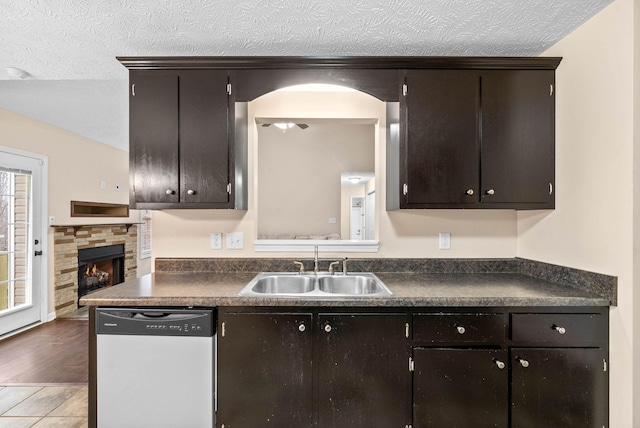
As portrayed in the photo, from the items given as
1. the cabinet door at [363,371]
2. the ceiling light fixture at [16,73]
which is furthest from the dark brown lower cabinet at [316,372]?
the ceiling light fixture at [16,73]

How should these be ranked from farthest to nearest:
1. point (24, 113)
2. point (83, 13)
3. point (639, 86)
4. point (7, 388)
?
point (24, 113), point (7, 388), point (83, 13), point (639, 86)

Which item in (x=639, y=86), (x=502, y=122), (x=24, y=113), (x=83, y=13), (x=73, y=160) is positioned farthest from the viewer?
(x=73, y=160)

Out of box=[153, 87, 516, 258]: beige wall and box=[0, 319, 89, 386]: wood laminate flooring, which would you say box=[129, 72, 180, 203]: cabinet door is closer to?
box=[153, 87, 516, 258]: beige wall

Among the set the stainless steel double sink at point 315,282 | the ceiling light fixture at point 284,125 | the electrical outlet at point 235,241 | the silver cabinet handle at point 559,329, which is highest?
the ceiling light fixture at point 284,125

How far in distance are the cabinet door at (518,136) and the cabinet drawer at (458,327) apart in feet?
2.39

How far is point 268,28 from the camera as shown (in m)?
1.75

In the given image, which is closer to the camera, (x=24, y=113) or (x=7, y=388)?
(x=7, y=388)

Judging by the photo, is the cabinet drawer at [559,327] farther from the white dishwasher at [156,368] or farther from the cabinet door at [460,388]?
the white dishwasher at [156,368]

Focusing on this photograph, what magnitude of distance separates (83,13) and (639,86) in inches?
104

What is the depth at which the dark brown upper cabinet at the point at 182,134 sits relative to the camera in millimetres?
1963

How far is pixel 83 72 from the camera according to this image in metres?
2.21

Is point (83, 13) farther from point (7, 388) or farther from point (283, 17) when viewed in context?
point (7, 388)

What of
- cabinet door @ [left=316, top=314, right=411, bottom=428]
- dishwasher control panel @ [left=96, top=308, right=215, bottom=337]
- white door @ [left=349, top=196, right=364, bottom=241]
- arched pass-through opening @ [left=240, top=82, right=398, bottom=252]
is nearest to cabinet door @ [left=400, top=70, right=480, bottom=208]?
arched pass-through opening @ [left=240, top=82, right=398, bottom=252]

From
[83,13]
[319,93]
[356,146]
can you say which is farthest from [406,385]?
[83,13]
